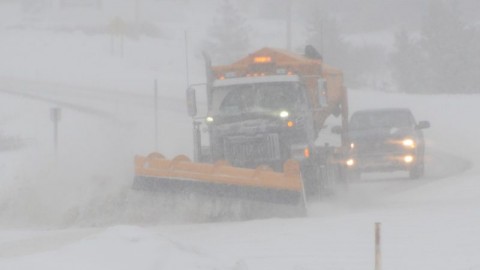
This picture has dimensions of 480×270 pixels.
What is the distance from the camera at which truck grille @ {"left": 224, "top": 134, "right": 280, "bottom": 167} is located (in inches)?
638

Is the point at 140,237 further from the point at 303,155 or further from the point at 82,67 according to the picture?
the point at 82,67

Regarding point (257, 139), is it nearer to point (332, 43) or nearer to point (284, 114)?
point (284, 114)

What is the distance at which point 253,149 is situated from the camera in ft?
53.3

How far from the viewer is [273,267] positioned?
10.5 m

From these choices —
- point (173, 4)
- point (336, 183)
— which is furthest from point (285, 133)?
point (173, 4)

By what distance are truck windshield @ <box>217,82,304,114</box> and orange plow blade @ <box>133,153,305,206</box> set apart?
5.23 feet

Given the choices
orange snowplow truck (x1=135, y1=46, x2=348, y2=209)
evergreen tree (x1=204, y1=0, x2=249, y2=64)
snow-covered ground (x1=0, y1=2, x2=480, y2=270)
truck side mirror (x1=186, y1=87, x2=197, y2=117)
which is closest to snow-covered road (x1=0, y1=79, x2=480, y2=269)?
snow-covered ground (x1=0, y1=2, x2=480, y2=270)

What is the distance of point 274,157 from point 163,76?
36.5 m

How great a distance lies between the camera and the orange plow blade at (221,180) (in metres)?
14.6

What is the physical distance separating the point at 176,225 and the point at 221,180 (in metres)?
0.92

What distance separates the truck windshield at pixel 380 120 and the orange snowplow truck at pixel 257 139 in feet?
14.5

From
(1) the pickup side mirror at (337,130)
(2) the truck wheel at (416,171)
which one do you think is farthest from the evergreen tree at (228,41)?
(1) the pickup side mirror at (337,130)

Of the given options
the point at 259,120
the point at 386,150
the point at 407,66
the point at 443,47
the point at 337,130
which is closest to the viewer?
the point at 259,120

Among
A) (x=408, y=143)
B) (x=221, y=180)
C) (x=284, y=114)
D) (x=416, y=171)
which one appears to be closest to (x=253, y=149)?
(x=284, y=114)
